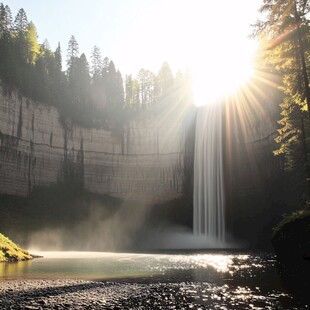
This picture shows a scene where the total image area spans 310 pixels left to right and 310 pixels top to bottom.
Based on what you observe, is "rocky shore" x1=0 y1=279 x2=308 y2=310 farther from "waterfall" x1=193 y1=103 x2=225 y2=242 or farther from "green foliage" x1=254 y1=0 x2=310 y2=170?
"waterfall" x1=193 y1=103 x2=225 y2=242

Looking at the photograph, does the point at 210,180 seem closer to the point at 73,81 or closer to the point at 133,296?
the point at 73,81

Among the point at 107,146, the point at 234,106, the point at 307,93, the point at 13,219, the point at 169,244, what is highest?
the point at 234,106

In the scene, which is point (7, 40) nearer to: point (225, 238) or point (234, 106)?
point (234, 106)

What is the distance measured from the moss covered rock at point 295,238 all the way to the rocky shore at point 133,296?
940 cm

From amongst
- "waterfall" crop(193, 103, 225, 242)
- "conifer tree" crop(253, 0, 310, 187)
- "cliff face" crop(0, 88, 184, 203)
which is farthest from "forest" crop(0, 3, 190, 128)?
"conifer tree" crop(253, 0, 310, 187)

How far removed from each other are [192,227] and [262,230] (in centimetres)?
1322

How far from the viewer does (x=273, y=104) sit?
1902 inches

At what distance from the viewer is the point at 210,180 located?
2215 inches

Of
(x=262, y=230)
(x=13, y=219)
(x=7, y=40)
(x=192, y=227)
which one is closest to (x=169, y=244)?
(x=192, y=227)

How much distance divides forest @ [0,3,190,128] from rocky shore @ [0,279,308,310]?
4758 cm

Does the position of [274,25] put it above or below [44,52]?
below

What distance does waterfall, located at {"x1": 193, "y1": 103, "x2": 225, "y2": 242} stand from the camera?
5456 cm

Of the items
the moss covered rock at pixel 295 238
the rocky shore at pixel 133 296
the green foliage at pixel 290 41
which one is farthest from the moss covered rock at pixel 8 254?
the green foliage at pixel 290 41

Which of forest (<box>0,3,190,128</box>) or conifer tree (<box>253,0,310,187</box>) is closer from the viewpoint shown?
conifer tree (<box>253,0,310,187</box>)
